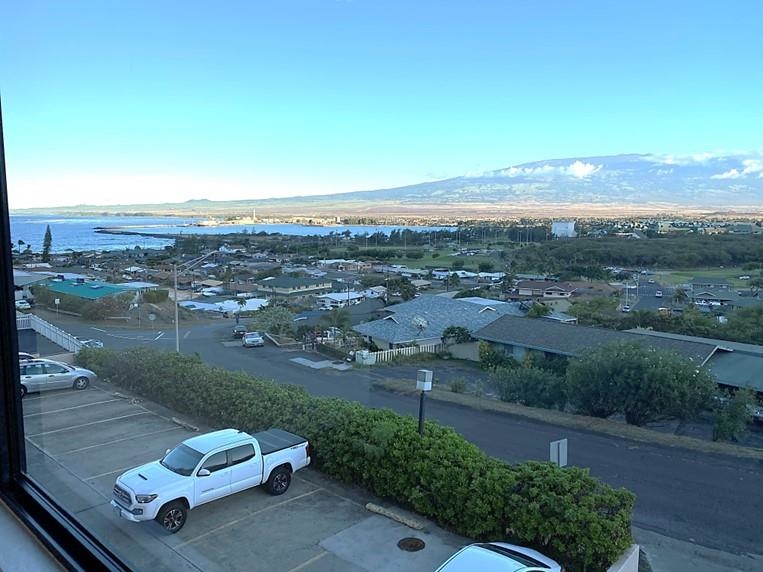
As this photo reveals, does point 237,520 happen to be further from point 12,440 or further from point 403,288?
point 403,288

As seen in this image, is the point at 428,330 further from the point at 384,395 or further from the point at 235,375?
the point at 235,375

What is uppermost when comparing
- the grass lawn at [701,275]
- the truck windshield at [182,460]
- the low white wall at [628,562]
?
the grass lawn at [701,275]

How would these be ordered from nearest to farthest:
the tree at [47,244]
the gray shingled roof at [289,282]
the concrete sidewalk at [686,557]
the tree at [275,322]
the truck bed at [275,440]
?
the concrete sidewalk at [686,557] < the tree at [47,244] < the truck bed at [275,440] < the tree at [275,322] < the gray shingled roof at [289,282]

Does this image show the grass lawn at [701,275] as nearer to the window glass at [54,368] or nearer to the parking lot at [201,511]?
the parking lot at [201,511]

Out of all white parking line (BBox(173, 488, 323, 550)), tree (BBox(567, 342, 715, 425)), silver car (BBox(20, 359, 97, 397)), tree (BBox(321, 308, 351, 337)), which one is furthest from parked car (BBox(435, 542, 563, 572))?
tree (BBox(321, 308, 351, 337))

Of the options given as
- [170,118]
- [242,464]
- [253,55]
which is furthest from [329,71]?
[242,464]

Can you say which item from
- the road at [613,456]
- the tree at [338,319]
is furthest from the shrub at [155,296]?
the tree at [338,319]
